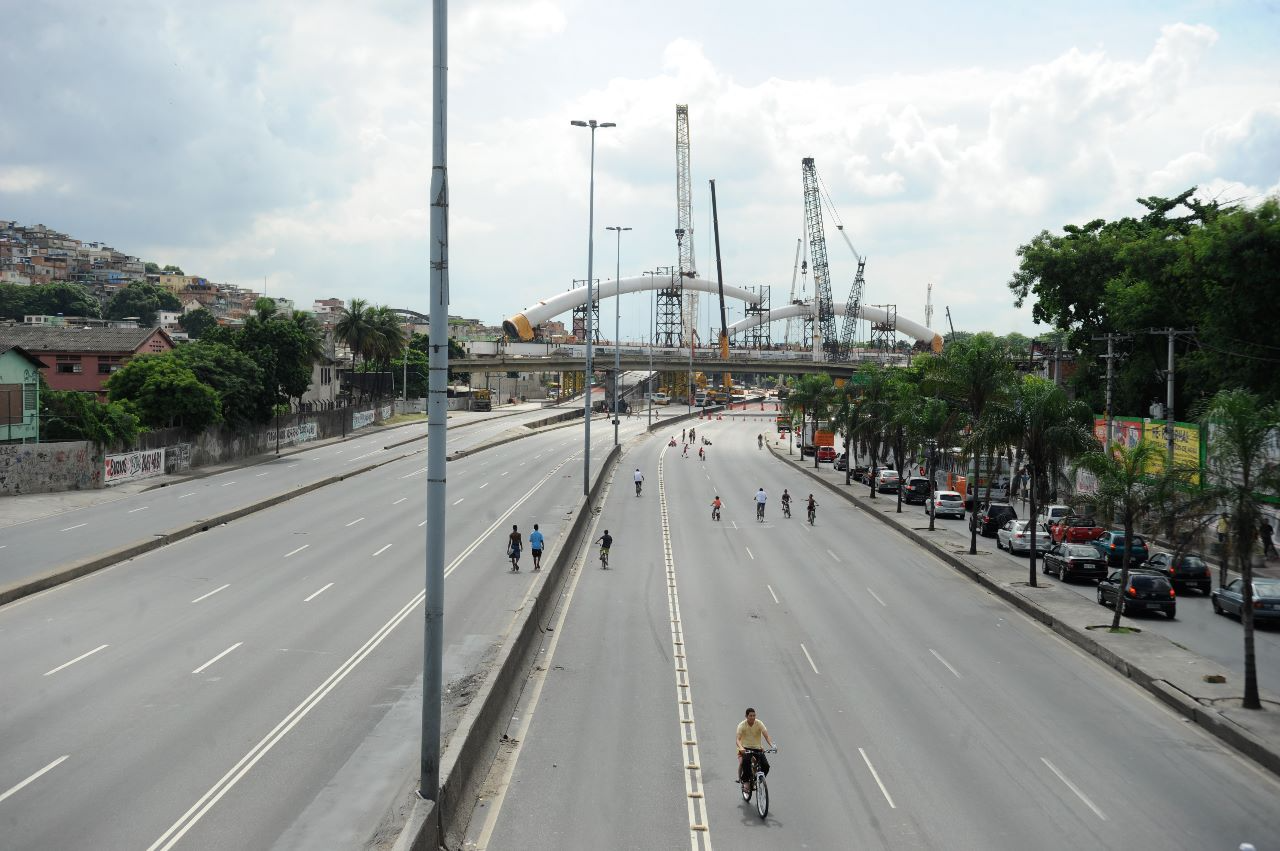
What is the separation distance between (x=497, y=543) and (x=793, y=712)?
20467 millimetres

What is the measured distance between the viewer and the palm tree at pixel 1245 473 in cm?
1900

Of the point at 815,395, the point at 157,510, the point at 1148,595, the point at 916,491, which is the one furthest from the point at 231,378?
the point at 1148,595

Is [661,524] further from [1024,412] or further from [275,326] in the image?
[275,326]

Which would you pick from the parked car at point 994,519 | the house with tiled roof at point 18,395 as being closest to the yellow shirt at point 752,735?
the parked car at point 994,519

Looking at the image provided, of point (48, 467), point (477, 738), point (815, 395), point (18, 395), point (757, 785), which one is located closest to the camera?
point (757, 785)

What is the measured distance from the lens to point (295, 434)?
259 ft

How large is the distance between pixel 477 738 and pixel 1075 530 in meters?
29.7

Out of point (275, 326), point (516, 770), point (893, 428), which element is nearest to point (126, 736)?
point (516, 770)

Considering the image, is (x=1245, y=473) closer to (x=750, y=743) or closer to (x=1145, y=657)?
(x=1145, y=657)

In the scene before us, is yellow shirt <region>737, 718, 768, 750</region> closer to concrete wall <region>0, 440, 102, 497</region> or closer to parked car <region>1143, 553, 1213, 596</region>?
parked car <region>1143, 553, 1213, 596</region>

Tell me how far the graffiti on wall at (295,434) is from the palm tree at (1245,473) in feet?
210

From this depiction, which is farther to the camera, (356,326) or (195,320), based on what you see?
(195,320)

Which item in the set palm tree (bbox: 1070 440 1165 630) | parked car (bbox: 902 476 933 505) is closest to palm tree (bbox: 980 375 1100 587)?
palm tree (bbox: 1070 440 1165 630)

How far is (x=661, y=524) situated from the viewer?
44750mm
